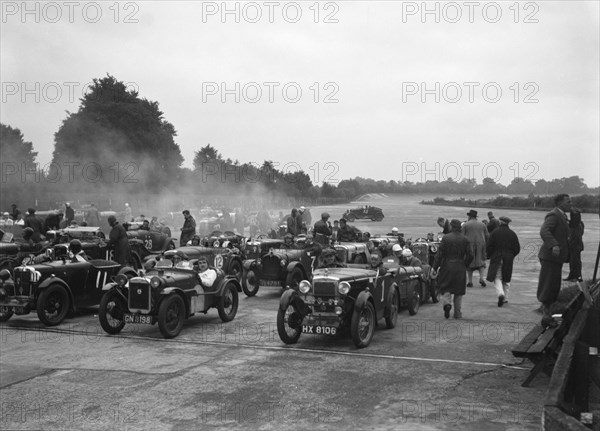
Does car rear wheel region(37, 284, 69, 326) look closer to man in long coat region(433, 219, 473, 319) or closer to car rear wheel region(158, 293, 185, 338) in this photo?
car rear wheel region(158, 293, 185, 338)

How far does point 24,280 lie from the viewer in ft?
33.3

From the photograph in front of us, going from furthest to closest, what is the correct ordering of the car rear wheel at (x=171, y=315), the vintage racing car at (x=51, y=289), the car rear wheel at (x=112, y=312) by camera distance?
the vintage racing car at (x=51, y=289) → the car rear wheel at (x=112, y=312) → the car rear wheel at (x=171, y=315)

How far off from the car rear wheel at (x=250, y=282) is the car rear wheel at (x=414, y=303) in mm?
3853

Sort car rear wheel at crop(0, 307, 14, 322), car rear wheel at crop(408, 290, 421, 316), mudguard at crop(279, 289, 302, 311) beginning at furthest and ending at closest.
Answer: car rear wheel at crop(408, 290, 421, 316) → car rear wheel at crop(0, 307, 14, 322) → mudguard at crop(279, 289, 302, 311)

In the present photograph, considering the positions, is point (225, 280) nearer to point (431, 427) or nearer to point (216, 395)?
point (216, 395)

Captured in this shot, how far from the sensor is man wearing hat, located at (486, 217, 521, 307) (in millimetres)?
11516

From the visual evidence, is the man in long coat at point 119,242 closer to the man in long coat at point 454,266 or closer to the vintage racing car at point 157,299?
the vintage racing car at point 157,299

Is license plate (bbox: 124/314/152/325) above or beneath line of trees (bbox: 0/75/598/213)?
beneath

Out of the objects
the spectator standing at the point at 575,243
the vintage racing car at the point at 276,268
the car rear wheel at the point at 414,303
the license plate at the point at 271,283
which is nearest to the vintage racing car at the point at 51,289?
the vintage racing car at the point at 276,268

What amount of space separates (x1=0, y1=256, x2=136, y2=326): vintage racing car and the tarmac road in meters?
0.35

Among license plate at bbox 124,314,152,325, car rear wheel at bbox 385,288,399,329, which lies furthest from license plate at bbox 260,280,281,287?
license plate at bbox 124,314,152,325

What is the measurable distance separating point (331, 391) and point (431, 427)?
4.38ft

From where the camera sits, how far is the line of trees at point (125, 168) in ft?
137

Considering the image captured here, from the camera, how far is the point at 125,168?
5069 cm
